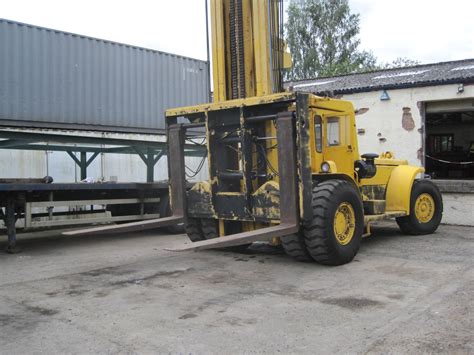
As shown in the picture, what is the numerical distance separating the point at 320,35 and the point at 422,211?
108 ft

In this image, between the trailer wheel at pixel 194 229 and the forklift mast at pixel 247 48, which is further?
the trailer wheel at pixel 194 229

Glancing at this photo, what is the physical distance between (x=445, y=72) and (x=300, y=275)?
33.1 ft

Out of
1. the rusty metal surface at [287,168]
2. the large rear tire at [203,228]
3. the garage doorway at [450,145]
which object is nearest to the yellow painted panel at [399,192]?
the large rear tire at [203,228]

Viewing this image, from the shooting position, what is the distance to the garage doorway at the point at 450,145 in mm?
19984

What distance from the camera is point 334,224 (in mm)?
6555

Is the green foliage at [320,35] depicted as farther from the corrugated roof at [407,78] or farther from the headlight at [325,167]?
Result: the headlight at [325,167]

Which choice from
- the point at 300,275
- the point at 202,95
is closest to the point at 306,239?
the point at 300,275

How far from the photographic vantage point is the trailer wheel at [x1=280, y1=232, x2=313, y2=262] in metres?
6.63

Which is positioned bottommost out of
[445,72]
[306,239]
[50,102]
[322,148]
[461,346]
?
[461,346]

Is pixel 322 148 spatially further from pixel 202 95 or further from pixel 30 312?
pixel 202 95

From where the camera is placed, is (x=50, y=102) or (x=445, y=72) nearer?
(x=50, y=102)

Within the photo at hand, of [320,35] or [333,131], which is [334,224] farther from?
[320,35]

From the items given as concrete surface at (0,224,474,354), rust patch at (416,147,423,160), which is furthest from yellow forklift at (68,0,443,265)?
rust patch at (416,147,423,160)

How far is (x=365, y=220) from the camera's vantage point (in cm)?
763
